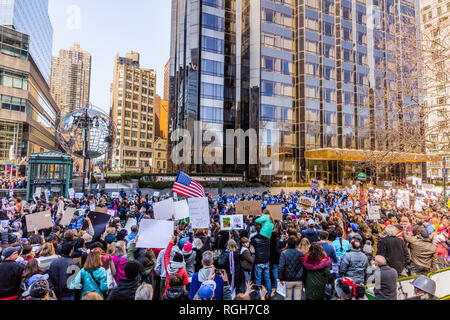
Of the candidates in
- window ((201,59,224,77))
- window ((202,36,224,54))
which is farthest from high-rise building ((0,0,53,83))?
window ((201,59,224,77))

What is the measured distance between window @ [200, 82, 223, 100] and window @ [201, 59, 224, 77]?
1.86 meters

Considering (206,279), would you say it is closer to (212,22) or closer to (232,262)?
(232,262)

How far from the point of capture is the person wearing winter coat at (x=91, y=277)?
4.04 m

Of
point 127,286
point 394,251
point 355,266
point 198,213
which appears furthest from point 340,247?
point 127,286

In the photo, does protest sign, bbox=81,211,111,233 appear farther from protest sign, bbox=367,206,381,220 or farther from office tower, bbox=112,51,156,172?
office tower, bbox=112,51,156,172

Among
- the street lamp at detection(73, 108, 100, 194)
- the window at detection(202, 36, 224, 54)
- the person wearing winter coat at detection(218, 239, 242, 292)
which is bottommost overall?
the person wearing winter coat at detection(218, 239, 242, 292)

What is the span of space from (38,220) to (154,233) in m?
4.54

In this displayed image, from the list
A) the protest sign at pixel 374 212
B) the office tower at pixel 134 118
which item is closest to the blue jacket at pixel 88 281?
the protest sign at pixel 374 212

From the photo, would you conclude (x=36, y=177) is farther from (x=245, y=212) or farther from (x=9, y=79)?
(x=9, y=79)

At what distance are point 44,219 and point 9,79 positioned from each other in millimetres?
46132

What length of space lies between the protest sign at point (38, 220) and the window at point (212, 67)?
121 ft

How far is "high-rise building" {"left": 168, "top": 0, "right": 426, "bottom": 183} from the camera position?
40.6 metres
